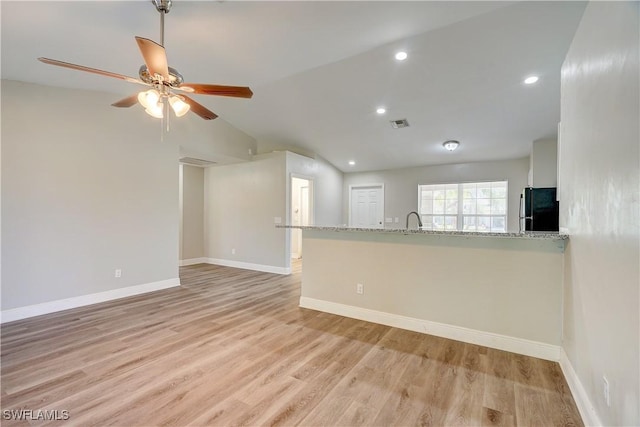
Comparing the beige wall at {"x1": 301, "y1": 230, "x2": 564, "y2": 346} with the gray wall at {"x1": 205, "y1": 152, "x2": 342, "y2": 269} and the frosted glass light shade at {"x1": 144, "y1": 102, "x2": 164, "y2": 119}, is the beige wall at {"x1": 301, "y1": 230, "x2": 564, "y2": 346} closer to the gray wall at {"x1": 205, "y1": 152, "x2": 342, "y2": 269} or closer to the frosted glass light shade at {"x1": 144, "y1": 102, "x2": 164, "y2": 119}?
the frosted glass light shade at {"x1": 144, "y1": 102, "x2": 164, "y2": 119}

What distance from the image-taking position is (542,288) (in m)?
2.38

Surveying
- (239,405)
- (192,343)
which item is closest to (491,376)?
(239,405)

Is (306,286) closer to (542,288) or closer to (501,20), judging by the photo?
(542,288)

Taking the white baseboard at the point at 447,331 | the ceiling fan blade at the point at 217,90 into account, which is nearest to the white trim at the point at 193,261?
the white baseboard at the point at 447,331

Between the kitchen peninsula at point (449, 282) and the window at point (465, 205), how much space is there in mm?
3722

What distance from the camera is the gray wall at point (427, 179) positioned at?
5.88 metres

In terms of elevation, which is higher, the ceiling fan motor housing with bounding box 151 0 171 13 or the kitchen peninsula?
the ceiling fan motor housing with bounding box 151 0 171 13

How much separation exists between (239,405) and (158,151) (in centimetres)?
406

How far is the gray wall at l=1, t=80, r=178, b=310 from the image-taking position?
3230 millimetres

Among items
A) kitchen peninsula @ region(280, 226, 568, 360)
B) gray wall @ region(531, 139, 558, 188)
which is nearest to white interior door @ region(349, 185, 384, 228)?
gray wall @ region(531, 139, 558, 188)

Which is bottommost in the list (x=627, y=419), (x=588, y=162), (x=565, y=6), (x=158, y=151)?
(x=627, y=419)

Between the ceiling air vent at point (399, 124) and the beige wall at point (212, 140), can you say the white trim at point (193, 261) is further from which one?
the ceiling air vent at point (399, 124)

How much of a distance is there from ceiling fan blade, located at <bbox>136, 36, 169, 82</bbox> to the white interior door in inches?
225

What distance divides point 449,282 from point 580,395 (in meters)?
1.16
